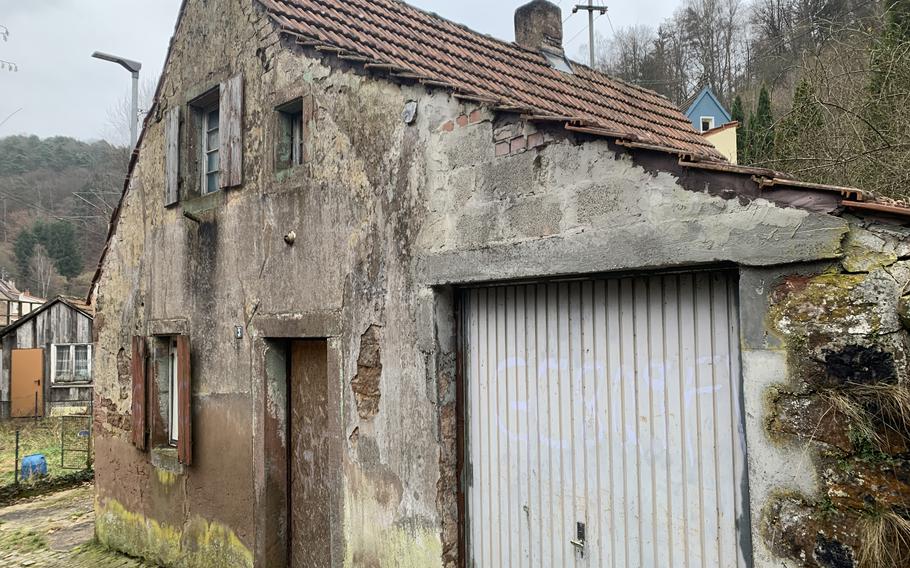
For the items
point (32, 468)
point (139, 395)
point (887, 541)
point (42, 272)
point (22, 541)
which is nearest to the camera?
point (887, 541)

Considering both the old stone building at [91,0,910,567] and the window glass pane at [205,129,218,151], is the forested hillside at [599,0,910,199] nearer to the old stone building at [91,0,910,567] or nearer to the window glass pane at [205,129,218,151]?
the old stone building at [91,0,910,567]

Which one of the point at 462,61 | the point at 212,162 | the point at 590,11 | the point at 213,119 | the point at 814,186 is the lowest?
the point at 814,186

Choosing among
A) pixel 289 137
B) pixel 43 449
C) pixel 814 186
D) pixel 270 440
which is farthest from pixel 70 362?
pixel 814 186

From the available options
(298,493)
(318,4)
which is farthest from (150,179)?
(298,493)

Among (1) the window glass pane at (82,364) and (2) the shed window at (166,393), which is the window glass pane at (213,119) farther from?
(1) the window glass pane at (82,364)

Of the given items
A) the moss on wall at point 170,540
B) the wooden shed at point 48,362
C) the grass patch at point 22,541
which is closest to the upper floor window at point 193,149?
the moss on wall at point 170,540

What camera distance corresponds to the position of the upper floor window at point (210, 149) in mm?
6715

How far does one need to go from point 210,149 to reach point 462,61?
116 inches

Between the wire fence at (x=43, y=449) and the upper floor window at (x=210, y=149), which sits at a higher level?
the upper floor window at (x=210, y=149)

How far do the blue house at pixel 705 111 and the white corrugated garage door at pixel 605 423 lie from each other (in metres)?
23.6

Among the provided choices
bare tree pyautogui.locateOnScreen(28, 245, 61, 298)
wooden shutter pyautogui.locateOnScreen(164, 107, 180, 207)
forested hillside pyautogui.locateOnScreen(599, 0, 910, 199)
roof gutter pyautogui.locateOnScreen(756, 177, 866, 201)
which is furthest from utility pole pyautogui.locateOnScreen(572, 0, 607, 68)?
bare tree pyautogui.locateOnScreen(28, 245, 61, 298)

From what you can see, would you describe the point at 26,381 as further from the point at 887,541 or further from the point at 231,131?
the point at 887,541

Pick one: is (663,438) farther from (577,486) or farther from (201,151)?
(201,151)

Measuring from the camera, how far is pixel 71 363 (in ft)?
60.3
